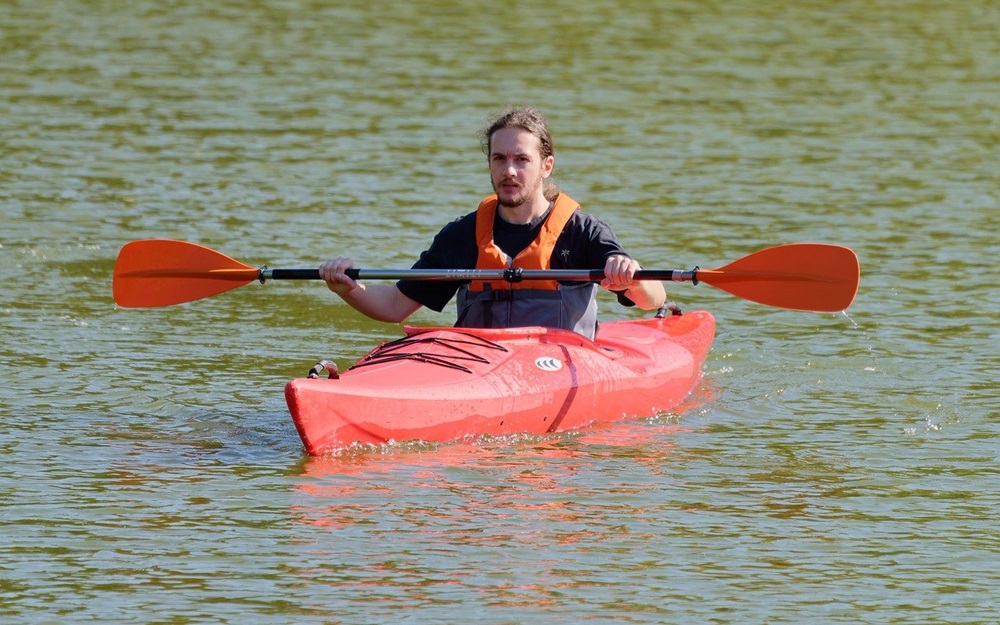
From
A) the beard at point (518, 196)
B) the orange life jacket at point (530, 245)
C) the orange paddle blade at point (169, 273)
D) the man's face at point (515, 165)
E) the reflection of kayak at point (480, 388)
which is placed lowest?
the reflection of kayak at point (480, 388)

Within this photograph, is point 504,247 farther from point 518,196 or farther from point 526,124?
point 526,124

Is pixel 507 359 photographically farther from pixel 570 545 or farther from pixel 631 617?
pixel 631 617

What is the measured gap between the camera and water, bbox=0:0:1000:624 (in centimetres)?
515

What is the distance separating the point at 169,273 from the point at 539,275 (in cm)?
161

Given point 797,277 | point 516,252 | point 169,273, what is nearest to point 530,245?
point 516,252

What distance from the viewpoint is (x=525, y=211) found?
6855 mm

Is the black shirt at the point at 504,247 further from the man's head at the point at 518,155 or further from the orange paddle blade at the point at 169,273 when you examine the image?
the orange paddle blade at the point at 169,273

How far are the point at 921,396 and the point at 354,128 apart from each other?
23.0ft

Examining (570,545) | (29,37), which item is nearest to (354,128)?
(29,37)

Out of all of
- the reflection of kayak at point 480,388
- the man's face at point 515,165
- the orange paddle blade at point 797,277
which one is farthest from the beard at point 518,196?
the orange paddle blade at point 797,277

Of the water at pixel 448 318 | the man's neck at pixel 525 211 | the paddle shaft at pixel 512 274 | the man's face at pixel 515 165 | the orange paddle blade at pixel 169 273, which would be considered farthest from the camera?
the orange paddle blade at pixel 169 273

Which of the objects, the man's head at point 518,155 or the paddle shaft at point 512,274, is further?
the man's head at point 518,155

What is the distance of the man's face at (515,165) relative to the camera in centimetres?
673

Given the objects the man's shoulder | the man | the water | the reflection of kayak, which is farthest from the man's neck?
the water
